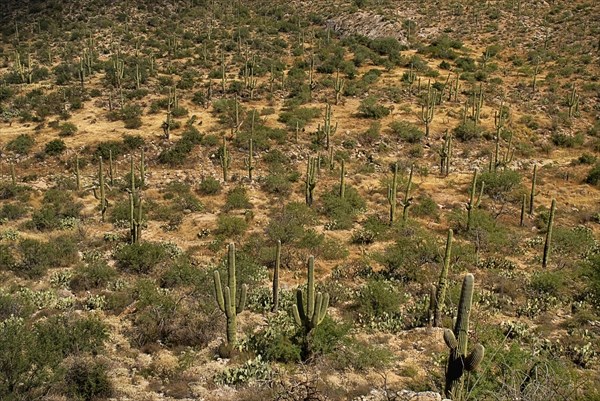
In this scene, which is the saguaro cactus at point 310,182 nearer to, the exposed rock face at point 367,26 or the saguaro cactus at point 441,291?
the saguaro cactus at point 441,291

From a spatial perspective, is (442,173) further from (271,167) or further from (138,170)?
(138,170)

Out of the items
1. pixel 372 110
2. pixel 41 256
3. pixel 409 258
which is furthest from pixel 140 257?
pixel 372 110

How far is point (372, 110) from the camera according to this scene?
28.6 meters

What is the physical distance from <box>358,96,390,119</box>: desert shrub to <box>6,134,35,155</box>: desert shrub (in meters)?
17.7

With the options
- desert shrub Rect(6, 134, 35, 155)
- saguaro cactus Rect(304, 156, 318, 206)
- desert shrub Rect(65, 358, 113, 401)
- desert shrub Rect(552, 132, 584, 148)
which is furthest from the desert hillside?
desert shrub Rect(6, 134, 35, 155)

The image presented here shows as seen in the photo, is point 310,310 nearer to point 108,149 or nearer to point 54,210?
point 54,210

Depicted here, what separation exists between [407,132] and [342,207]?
9.59 m

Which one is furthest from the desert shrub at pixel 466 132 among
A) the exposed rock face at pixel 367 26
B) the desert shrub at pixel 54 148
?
the desert shrub at pixel 54 148

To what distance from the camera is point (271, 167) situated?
74.8 feet

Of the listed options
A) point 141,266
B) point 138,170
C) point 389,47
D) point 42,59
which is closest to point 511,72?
point 389,47

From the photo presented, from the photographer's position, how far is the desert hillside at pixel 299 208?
9049 millimetres


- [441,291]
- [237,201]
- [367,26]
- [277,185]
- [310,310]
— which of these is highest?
[367,26]

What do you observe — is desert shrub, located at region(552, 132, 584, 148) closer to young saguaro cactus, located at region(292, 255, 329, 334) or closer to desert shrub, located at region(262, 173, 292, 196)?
desert shrub, located at region(262, 173, 292, 196)

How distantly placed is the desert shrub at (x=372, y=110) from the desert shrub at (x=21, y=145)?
58.2 feet
